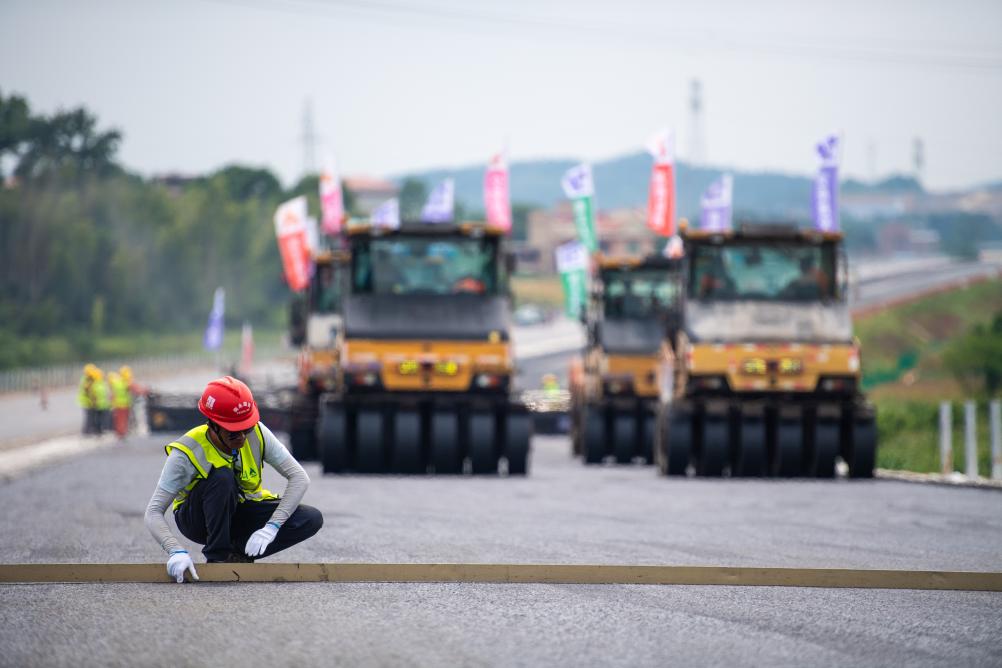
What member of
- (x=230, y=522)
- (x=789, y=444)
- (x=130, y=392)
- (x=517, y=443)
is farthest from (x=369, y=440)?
(x=130, y=392)

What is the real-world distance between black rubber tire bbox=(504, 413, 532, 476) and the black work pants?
12.7m

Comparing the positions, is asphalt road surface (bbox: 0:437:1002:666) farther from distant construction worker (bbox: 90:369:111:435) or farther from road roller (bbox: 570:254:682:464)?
distant construction worker (bbox: 90:369:111:435)

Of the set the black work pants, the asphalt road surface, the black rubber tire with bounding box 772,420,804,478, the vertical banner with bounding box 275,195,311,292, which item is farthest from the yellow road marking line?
the vertical banner with bounding box 275,195,311,292

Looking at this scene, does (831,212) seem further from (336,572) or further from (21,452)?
(336,572)

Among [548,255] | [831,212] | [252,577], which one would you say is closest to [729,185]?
[831,212]

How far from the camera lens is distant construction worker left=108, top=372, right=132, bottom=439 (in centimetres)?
3503

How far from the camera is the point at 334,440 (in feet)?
70.5

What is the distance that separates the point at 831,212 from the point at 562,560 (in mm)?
21574

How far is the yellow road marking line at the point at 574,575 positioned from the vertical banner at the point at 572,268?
25835 millimetres

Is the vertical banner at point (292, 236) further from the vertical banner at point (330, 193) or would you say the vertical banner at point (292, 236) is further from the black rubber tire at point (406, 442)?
the black rubber tire at point (406, 442)

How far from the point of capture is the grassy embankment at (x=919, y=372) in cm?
4126

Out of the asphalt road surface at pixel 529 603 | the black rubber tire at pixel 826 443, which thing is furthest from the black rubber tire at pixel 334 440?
the black rubber tire at pixel 826 443

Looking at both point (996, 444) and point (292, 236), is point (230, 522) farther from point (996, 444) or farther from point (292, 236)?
point (292, 236)

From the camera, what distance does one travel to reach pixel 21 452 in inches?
1228
